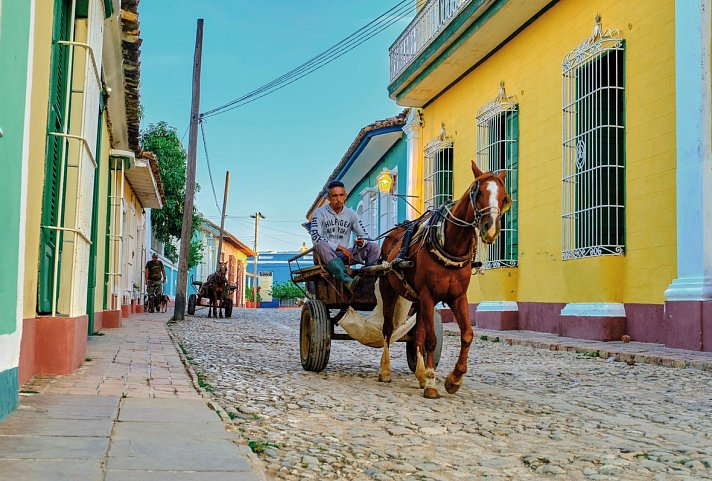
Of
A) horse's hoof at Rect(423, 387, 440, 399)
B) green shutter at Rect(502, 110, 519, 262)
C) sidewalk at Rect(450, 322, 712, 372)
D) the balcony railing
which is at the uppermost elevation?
the balcony railing

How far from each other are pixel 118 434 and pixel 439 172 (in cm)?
1328

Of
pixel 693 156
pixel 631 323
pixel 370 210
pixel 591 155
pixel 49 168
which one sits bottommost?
pixel 631 323

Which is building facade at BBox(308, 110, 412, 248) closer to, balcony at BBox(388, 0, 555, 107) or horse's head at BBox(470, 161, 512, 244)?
balcony at BBox(388, 0, 555, 107)

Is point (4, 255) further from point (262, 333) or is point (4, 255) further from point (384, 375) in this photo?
point (262, 333)

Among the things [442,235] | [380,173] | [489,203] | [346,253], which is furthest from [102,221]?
[380,173]

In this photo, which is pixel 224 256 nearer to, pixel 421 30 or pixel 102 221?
pixel 421 30

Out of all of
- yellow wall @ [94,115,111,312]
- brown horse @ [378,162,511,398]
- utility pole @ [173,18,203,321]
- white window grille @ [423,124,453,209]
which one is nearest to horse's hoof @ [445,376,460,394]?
brown horse @ [378,162,511,398]

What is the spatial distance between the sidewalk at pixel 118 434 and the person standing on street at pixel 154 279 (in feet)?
53.2

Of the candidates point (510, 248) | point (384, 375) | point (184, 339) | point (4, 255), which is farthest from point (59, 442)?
point (510, 248)

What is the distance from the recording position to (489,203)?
17.5 ft

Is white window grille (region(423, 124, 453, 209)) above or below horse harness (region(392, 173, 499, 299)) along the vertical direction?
above

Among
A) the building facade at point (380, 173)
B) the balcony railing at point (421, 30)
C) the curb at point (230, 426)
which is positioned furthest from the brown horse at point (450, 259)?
the building facade at point (380, 173)

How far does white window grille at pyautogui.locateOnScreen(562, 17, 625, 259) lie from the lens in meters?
10.1

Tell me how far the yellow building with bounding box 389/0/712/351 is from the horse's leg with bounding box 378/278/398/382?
3658mm
